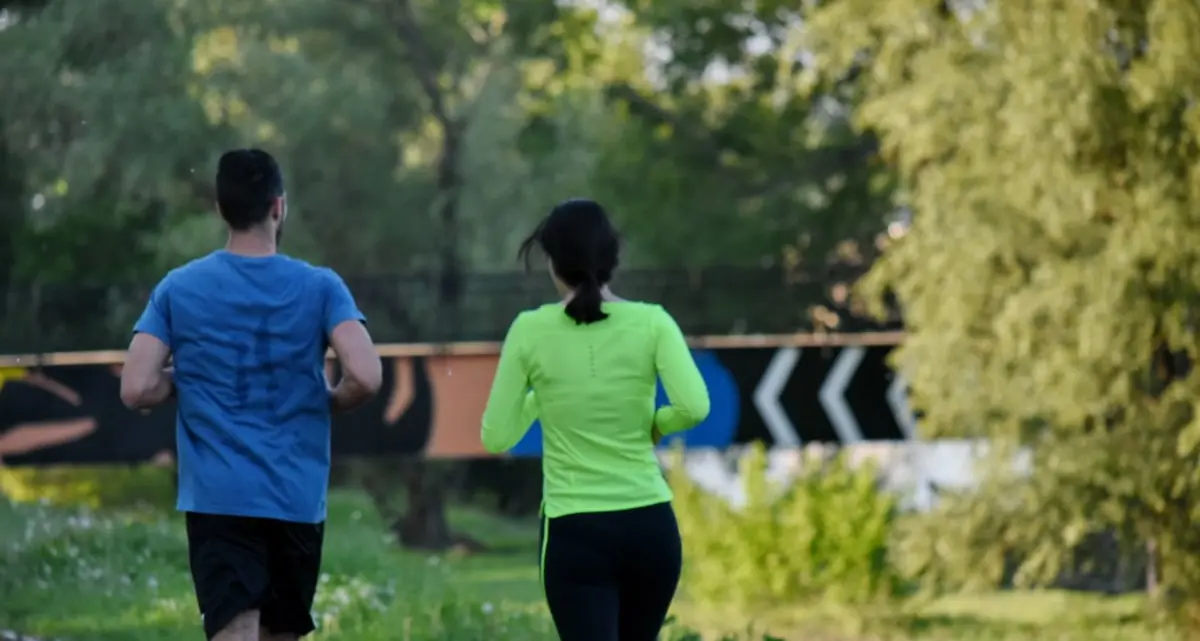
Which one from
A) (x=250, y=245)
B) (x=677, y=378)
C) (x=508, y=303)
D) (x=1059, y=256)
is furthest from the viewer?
(x=508, y=303)

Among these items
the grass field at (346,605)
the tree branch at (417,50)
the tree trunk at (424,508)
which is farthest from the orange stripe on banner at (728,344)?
the tree trunk at (424,508)

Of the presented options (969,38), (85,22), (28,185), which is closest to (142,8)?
(85,22)

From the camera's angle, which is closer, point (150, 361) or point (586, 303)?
point (586, 303)

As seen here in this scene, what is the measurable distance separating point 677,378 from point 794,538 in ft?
31.0

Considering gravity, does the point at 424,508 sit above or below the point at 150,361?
below

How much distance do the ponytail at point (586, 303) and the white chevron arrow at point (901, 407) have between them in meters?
8.93

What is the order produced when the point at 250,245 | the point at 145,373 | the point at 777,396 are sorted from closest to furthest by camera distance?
the point at 145,373, the point at 250,245, the point at 777,396

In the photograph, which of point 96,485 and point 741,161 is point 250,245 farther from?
point 96,485

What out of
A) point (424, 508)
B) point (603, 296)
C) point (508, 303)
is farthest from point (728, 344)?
point (424, 508)

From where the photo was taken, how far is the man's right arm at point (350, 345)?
179 inches

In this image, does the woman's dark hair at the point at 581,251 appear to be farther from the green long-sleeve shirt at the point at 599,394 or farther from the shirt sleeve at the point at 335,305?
the shirt sleeve at the point at 335,305

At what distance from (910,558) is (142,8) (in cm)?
904

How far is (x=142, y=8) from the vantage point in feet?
55.1

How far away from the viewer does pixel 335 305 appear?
457 cm
